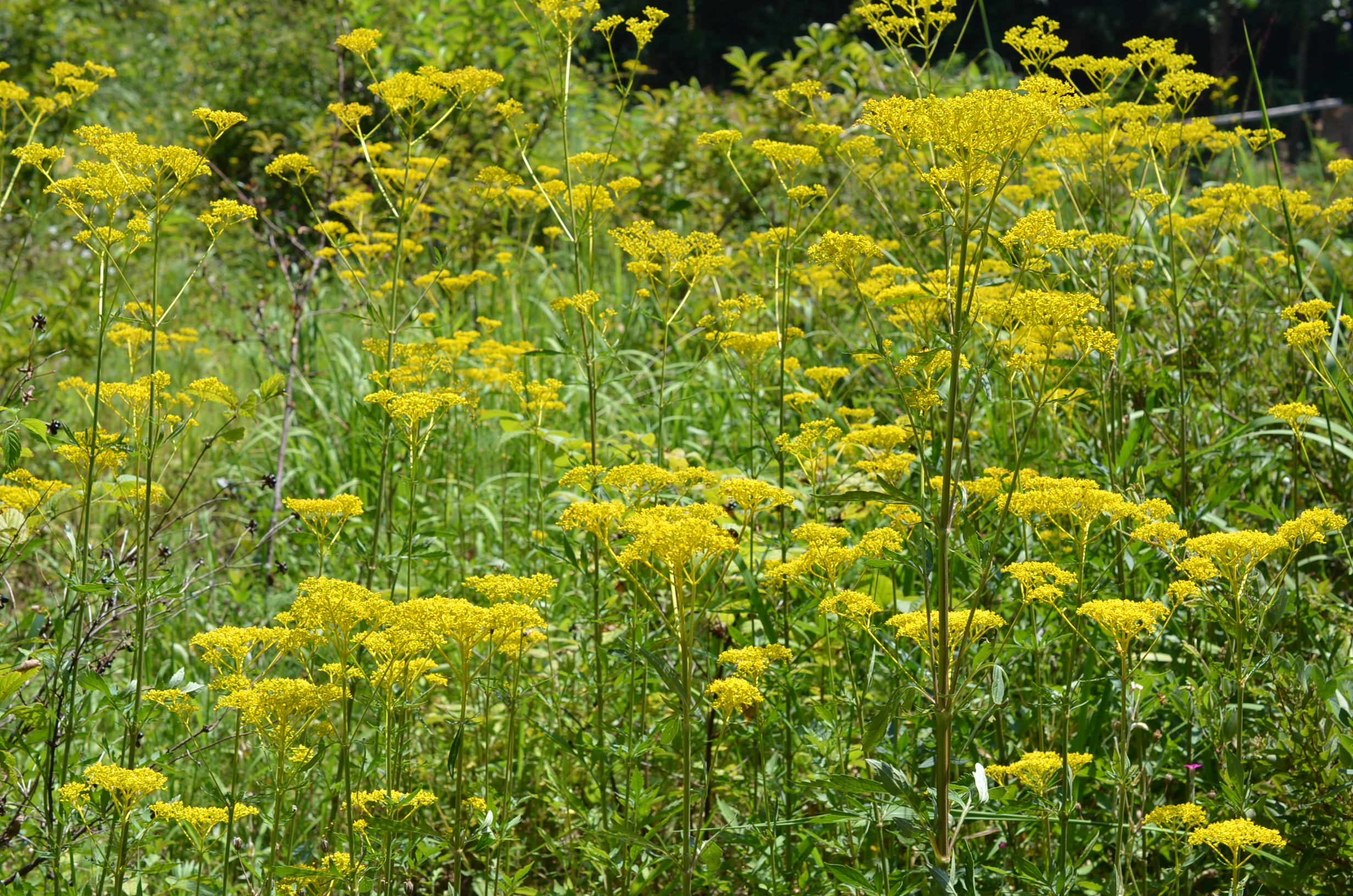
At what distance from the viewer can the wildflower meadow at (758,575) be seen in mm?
1763

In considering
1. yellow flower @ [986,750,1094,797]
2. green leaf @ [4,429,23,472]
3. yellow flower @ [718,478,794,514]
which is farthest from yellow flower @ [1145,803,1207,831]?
green leaf @ [4,429,23,472]

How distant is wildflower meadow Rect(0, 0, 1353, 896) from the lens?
1.76 meters

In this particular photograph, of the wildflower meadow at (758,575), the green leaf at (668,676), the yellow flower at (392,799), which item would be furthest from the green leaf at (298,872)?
the green leaf at (668,676)

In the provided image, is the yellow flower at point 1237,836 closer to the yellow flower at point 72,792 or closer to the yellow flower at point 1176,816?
the yellow flower at point 1176,816

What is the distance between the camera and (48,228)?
7168 mm

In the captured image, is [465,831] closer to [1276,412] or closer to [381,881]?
[381,881]

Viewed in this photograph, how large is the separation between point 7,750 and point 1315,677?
2370mm

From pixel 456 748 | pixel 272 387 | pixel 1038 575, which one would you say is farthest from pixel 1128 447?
pixel 272 387

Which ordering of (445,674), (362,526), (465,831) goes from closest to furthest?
(465,831) → (445,674) → (362,526)

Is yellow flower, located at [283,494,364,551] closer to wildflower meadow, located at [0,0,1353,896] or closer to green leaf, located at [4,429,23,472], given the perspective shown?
wildflower meadow, located at [0,0,1353,896]

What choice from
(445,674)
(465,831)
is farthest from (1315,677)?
(445,674)

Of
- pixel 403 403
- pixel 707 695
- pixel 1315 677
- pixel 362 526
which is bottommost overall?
pixel 362 526

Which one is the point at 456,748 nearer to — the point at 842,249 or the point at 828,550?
the point at 828,550

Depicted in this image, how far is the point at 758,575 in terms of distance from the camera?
2.90 metres
